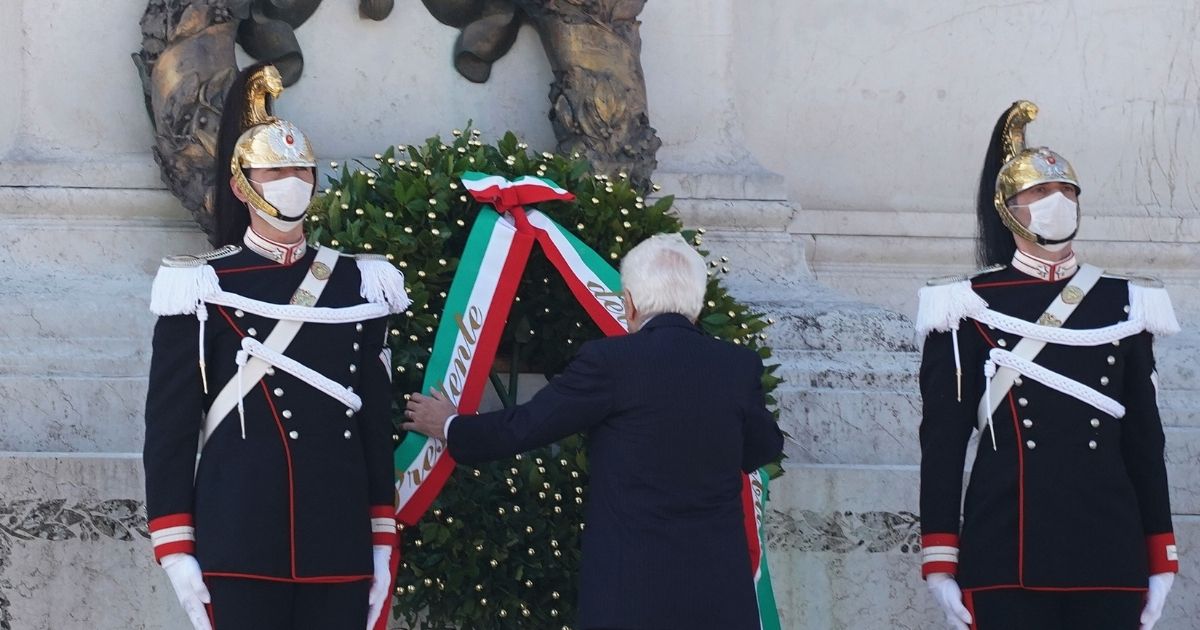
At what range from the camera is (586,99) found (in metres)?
7.36

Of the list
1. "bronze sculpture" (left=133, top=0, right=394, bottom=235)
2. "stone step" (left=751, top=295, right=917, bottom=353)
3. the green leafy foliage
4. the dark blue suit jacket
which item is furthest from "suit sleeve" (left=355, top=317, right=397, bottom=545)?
"stone step" (left=751, top=295, right=917, bottom=353)

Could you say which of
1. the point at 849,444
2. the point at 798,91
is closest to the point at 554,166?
the point at 849,444

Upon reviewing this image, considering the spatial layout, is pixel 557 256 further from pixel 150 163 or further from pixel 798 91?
pixel 798 91

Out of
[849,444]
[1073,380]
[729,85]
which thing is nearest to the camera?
[1073,380]

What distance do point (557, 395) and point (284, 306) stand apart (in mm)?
719

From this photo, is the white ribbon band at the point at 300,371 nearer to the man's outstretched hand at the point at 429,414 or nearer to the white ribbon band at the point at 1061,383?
the man's outstretched hand at the point at 429,414

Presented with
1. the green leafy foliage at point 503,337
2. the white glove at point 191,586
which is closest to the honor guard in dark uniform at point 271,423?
the white glove at point 191,586

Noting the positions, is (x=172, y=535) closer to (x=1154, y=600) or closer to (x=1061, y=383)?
(x=1061, y=383)

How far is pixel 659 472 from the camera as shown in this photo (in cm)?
466

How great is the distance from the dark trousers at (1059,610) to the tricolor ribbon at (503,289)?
96 cm

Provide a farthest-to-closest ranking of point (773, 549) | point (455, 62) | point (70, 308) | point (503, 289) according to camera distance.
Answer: point (455, 62), point (70, 308), point (773, 549), point (503, 289)

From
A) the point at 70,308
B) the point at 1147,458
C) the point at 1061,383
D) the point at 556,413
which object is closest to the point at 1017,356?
the point at 1061,383

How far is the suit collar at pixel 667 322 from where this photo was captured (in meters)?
4.77

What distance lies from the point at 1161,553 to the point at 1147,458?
0.25m
